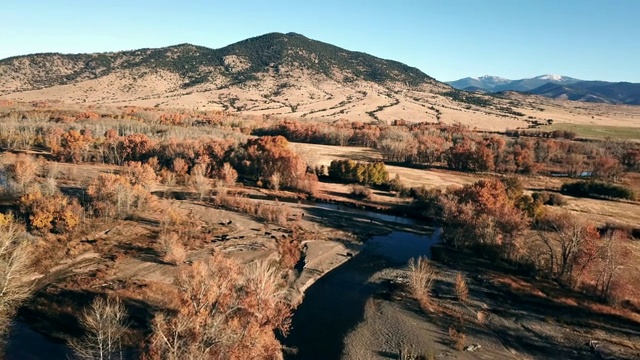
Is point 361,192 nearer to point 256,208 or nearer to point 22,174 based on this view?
point 256,208

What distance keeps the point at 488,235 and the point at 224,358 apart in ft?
149

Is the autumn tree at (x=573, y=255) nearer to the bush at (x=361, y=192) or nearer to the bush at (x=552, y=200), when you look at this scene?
the bush at (x=552, y=200)

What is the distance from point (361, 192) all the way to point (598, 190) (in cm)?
5700

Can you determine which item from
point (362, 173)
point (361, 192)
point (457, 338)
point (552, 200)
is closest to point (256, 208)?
point (361, 192)

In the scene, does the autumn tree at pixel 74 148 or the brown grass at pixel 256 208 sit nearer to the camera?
the brown grass at pixel 256 208

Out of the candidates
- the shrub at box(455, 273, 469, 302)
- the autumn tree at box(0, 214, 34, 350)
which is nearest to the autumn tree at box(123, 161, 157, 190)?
the autumn tree at box(0, 214, 34, 350)

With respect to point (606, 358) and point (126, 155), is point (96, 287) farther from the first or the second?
point (126, 155)

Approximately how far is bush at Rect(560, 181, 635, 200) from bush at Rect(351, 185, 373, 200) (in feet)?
163

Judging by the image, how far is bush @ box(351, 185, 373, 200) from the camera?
9144cm

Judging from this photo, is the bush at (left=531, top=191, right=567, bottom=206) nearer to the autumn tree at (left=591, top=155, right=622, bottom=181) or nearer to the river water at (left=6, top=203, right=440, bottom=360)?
the river water at (left=6, top=203, right=440, bottom=360)

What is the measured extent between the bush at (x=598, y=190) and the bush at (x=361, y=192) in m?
49.8

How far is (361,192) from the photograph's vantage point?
9238 centimetres

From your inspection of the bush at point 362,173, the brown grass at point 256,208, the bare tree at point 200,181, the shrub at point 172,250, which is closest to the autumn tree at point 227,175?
the bare tree at point 200,181

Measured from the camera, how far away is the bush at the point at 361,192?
9144 centimetres
